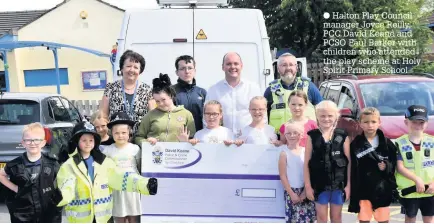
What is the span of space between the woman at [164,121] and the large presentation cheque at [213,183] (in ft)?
0.61

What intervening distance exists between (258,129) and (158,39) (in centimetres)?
251

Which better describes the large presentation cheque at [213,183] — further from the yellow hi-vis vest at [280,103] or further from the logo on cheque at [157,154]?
the yellow hi-vis vest at [280,103]

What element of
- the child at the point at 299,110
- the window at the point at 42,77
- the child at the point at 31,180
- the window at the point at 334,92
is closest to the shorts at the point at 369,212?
the child at the point at 299,110

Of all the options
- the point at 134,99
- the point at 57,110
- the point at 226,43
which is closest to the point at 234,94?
the point at 134,99

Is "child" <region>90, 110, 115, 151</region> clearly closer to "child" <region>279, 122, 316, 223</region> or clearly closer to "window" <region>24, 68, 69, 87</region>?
"child" <region>279, 122, 316, 223</region>

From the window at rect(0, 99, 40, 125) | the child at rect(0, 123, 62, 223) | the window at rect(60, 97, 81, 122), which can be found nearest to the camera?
the child at rect(0, 123, 62, 223)

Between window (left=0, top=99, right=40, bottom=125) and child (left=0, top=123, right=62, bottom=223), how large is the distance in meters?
3.57

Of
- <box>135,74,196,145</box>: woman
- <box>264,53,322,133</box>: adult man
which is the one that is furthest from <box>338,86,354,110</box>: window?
<box>135,74,196,145</box>: woman

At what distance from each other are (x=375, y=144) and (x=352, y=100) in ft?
12.6

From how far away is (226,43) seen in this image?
6.87 metres

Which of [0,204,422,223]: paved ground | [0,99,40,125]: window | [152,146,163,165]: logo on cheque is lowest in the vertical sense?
[0,204,422,223]: paved ground

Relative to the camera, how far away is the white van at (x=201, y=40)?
6.81 metres

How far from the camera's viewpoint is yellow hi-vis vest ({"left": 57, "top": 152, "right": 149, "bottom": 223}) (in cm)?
425

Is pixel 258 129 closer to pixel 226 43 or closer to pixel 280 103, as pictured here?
pixel 280 103
